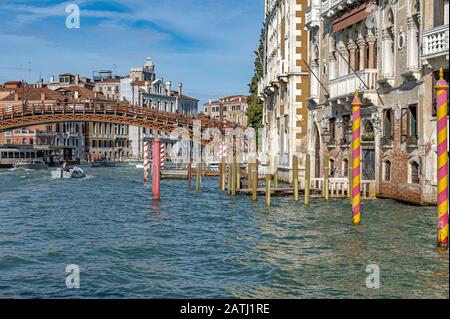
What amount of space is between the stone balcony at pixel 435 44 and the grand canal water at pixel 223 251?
10.3 feet

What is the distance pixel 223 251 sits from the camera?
10555mm

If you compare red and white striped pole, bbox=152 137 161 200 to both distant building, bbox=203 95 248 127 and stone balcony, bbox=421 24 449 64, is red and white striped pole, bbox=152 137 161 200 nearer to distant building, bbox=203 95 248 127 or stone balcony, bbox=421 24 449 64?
stone balcony, bbox=421 24 449 64

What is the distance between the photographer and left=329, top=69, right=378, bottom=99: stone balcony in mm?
17844

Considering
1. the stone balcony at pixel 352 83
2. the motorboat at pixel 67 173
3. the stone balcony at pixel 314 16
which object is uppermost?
the stone balcony at pixel 314 16

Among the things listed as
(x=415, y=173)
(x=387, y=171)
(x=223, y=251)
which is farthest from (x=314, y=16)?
(x=223, y=251)

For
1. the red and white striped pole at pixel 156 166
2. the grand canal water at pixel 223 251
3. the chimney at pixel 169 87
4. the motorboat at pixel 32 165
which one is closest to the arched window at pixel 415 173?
the grand canal water at pixel 223 251

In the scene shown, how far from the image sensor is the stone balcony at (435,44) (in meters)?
13.6

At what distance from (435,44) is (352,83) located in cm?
495

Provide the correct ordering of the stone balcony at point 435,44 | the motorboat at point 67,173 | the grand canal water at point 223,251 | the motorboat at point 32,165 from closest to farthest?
the grand canal water at point 223,251 → the stone balcony at point 435,44 → the motorboat at point 67,173 → the motorboat at point 32,165

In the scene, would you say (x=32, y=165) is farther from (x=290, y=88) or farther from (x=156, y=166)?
(x=156, y=166)

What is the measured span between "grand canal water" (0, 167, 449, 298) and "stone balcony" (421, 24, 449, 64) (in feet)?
10.3

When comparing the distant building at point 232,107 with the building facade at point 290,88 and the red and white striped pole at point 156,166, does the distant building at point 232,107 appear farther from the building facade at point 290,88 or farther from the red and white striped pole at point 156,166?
the red and white striped pole at point 156,166

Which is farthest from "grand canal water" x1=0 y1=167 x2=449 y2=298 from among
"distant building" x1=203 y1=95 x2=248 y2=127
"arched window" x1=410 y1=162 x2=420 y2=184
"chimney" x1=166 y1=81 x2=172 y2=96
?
"distant building" x1=203 y1=95 x2=248 y2=127
